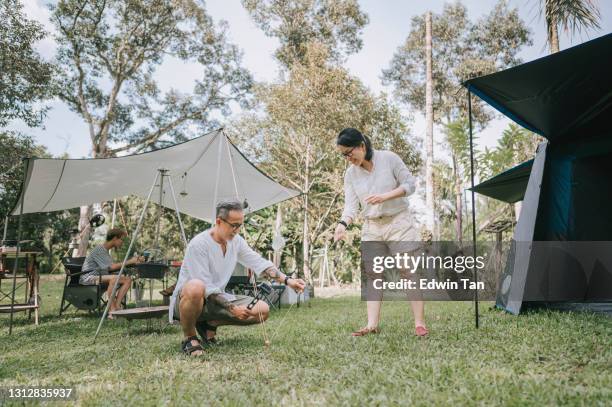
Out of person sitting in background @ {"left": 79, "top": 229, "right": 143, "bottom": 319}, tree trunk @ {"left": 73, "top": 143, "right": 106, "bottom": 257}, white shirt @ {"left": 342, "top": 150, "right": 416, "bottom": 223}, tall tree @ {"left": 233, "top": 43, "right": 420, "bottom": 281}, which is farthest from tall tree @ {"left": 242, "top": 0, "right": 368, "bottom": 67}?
white shirt @ {"left": 342, "top": 150, "right": 416, "bottom": 223}

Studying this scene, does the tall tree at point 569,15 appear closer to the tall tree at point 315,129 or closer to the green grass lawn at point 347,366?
the green grass lawn at point 347,366

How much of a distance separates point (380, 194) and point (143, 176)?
3.70m

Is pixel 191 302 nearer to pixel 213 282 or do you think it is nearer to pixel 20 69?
pixel 213 282

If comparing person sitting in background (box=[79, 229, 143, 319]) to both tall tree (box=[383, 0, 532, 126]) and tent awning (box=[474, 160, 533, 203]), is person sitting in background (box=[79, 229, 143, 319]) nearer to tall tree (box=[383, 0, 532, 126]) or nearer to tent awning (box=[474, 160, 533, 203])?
tent awning (box=[474, 160, 533, 203])

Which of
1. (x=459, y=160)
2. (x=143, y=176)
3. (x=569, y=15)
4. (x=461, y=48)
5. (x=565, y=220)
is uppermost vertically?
(x=461, y=48)

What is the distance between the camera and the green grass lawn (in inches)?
70.7

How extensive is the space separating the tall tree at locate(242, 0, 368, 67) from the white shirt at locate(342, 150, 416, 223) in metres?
11.5

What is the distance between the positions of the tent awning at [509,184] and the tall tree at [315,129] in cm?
526

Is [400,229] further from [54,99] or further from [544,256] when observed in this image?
[54,99]

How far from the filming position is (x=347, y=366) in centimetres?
227

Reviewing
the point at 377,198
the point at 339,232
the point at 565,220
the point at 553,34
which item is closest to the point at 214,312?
the point at 339,232

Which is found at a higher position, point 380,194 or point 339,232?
A: point 380,194

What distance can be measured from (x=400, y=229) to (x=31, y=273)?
4.63 m

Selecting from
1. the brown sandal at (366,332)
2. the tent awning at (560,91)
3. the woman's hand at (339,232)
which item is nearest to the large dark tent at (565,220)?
the tent awning at (560,91)
